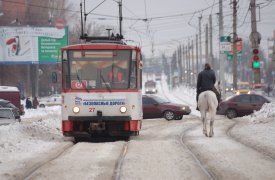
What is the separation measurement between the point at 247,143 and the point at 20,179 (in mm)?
7126

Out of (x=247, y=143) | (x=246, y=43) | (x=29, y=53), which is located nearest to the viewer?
(x=247, y=143)

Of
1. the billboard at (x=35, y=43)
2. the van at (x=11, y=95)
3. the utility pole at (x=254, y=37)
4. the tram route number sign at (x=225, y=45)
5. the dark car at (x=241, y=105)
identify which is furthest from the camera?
the billboard at (x=35, y=43)

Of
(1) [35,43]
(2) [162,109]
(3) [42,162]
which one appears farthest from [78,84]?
(1) [35,43]

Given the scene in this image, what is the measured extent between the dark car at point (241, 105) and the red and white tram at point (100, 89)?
52.7 ft

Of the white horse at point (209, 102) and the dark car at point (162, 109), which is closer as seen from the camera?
the white horse at point (209, 102)

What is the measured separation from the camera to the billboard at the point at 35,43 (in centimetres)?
5519

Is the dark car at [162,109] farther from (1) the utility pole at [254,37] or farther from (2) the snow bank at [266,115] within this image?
(2) the snow bank at [266,115]

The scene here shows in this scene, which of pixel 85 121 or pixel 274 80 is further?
pixel 274 80

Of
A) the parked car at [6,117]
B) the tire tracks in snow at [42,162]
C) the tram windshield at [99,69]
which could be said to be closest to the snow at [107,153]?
the tire tracks in snow at [42,162]

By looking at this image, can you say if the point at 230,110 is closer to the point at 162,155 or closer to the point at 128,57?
the point at 128,57

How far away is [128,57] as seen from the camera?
58.2 ft

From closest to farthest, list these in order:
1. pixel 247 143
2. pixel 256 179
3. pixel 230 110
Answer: pixel 256 179 < pixel 247 143 < pixel 230 110

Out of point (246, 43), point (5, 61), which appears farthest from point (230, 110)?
point (246, 43)

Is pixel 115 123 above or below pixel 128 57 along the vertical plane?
below
